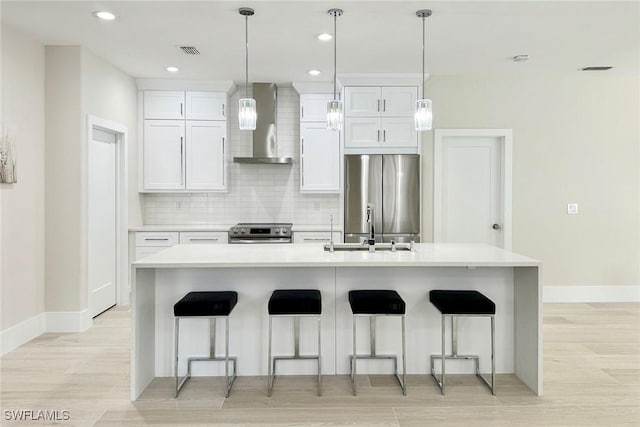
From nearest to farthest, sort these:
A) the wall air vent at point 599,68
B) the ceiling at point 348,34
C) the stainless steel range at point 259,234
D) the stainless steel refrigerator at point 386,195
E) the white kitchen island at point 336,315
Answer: the white kitchen island at point 336,315, the ceiling at point 348,34, the wall air vent at point 599,68, the stainless steel refrigerator at point 386,195, the stainless steel range at point 259,234

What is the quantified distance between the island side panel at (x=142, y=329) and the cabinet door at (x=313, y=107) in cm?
301

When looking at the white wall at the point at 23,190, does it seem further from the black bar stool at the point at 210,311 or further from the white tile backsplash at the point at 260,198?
the white tile backsplash at the point at 260,198

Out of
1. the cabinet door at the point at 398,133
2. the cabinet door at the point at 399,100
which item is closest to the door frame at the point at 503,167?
the cabinet door at the point at 398,133

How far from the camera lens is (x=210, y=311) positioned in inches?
111

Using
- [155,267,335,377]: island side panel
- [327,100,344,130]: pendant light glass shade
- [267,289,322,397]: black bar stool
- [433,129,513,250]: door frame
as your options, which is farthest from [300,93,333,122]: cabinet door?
[267,289,322,397]: black bar stool

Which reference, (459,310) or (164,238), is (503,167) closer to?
→ (459,310)

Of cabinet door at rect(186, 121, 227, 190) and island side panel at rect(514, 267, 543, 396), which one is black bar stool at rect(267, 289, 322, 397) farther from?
cabinet door at rect(186, 121, 227, 190)

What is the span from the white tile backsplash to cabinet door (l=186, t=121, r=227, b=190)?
27 cm

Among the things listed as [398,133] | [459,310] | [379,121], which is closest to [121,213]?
[379,121]

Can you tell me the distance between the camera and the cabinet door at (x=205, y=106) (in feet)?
18.2

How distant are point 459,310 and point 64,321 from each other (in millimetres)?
3521

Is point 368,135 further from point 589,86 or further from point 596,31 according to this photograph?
point 589,86

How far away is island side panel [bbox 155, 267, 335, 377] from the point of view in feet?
10.4

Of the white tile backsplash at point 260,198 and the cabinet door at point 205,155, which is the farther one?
the white tile backsplash at point 260,198
